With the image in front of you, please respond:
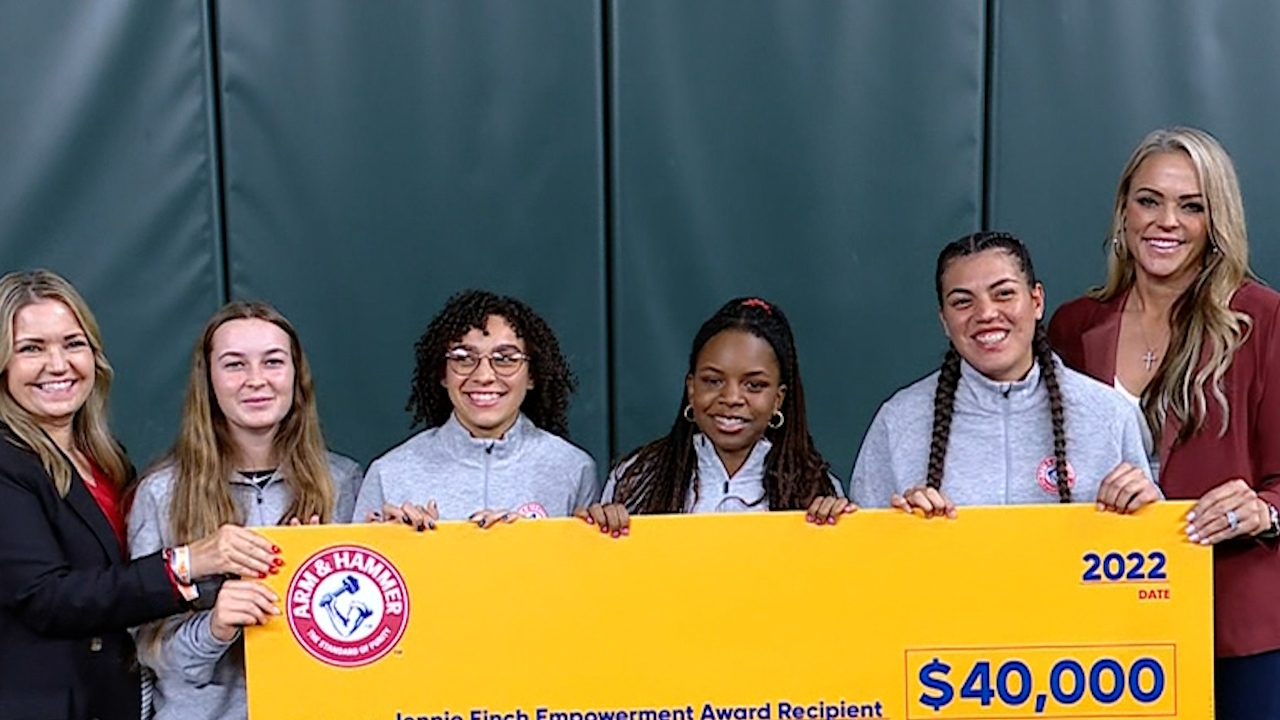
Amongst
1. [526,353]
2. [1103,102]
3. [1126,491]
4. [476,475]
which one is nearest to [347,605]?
[476,475]

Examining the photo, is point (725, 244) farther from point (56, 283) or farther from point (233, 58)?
point (56, 283)

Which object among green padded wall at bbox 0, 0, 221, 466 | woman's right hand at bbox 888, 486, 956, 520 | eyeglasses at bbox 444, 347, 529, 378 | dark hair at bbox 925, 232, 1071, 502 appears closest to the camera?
woman's right hand at bbox 888, 486, 956, 520

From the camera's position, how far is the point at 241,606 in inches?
104

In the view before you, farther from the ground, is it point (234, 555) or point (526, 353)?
point (526, 353)

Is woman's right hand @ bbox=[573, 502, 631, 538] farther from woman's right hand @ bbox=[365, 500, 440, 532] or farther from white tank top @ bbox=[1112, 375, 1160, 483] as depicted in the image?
white tank top @ bbox=[1112, 375, 1160, 483]

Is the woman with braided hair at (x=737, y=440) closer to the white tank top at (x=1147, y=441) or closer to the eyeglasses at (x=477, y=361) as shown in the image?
the eyeglasses at (x=477, y=361)

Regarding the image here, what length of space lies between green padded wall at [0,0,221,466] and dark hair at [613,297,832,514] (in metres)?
2.20

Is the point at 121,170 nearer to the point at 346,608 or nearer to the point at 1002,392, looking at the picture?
the point at 346,608

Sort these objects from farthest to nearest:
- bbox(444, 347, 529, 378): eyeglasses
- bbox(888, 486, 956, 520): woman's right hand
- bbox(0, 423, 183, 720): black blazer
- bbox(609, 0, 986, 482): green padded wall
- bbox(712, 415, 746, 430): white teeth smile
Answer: bbox(609, 0, 986, 482): green padded wall
bbox(444, 347, 529, 378): eyeglasses
bbox(712, 415, 746, 430): white teeth smile
bbox(888, 486, 956, 520): woman's right hand
bbox(0, 423, 183, 720): black blazer

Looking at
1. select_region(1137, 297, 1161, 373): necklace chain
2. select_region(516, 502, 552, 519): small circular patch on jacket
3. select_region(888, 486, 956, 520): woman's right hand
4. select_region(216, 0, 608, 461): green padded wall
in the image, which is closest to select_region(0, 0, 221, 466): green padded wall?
select_region(216, 0, 608, 461): green padded wall

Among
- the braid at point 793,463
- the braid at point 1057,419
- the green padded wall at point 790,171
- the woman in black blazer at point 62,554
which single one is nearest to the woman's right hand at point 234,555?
the woman in black blazer at point 62,554

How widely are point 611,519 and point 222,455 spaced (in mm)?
923

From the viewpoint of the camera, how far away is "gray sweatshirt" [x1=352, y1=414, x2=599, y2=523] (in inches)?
119

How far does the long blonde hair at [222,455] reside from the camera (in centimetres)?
279
